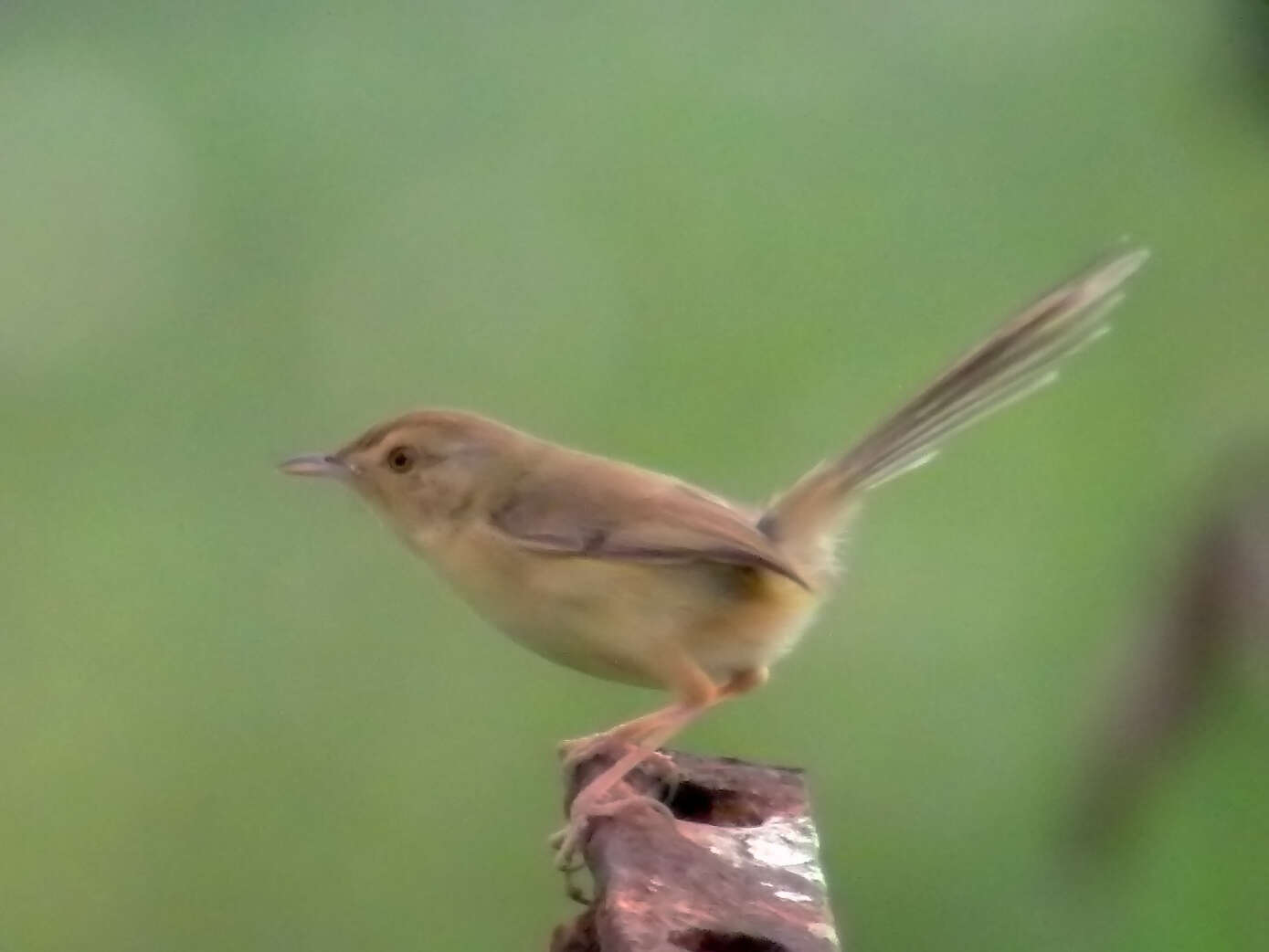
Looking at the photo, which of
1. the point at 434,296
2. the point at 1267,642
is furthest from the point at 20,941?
the point at 1267,642

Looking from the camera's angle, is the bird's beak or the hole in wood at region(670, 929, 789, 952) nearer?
the hole in wood at region(670, 929, 789, 952)

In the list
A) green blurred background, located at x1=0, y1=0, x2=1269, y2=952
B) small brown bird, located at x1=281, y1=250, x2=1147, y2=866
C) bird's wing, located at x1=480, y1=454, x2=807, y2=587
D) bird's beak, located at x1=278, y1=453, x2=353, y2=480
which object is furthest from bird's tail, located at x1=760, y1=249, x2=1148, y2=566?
green blurred background, located at x1=0, y1=0, x2=1269, y2=952

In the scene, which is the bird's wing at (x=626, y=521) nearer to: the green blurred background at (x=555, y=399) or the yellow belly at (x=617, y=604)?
the yellow belly at (x=617, y=604)

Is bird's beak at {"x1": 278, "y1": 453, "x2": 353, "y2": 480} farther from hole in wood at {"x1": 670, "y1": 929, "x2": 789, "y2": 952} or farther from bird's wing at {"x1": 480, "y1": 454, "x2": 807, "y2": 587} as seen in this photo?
hole in wood at {"x1": 670, "y1": 929, "x2": 789, "y2": 952}

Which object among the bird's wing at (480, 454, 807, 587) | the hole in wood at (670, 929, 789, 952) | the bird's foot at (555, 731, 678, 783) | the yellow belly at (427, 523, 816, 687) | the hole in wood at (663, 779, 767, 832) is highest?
the bird's wing at (480, 454, 807, 587)

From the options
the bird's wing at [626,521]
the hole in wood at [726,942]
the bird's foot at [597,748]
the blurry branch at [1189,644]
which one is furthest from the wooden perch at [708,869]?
the blurry branch at [1189,644]

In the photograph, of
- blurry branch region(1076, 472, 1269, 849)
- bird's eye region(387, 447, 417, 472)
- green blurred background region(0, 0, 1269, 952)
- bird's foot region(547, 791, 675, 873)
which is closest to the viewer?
bird's foot region(547, 791, 675, 873)
